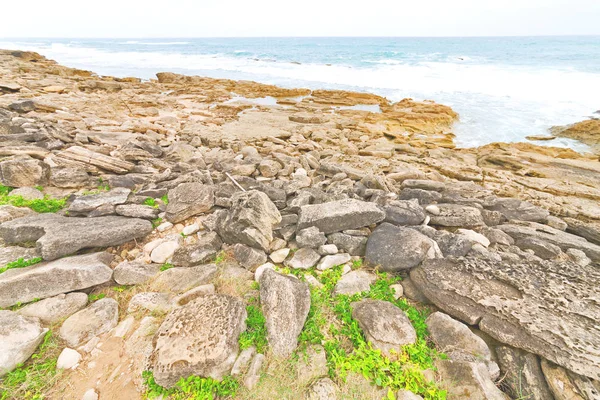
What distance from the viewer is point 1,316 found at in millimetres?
2654

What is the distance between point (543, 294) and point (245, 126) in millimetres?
11069

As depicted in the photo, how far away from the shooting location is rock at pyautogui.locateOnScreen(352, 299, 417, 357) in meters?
2.72

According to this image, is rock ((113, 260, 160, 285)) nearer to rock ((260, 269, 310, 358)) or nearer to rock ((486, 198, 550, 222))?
rock ((260, 269, 310, 358))

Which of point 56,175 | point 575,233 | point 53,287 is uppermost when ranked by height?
point 56,175

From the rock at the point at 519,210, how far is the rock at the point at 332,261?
139 inches

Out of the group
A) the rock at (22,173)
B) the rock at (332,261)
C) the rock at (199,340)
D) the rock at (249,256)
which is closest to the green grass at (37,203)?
the rock at (22,173)

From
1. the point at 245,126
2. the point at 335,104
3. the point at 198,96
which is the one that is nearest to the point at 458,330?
the point at 245,126

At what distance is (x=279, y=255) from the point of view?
3.94 metres

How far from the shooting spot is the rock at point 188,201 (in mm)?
4504

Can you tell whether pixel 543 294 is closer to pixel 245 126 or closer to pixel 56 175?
pixel 56 175

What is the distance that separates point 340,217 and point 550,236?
3.38 meters

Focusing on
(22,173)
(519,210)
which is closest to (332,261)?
(519,210)

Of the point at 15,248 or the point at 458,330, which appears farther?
the point at 15,248

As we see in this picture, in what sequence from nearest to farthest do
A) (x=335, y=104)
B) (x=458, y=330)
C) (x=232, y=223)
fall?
Result: 1. (x=458, y=330)
2. (x=232, y=223)
3. (x=335, y=104)
